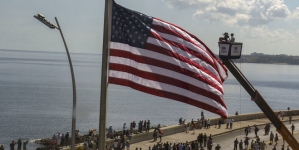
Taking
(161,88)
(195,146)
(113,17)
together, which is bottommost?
(195,146)

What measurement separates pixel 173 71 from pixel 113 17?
1612 millimetres

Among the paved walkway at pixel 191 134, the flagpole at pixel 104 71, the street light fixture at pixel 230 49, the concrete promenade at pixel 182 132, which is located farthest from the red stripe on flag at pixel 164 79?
the paved walkway at pixel 191 134

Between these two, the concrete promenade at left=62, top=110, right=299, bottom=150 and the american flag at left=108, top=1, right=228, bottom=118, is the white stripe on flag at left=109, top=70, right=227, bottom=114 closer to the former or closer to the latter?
the american flag at left=108, top=1, right=228, bottom=118

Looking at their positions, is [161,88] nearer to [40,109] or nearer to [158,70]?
[158,70]

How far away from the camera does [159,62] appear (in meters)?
10.1

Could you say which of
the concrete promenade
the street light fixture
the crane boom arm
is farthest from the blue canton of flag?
the concrete promenade

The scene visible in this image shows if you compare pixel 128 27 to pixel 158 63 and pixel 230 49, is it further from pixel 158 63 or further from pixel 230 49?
pixel 230 49

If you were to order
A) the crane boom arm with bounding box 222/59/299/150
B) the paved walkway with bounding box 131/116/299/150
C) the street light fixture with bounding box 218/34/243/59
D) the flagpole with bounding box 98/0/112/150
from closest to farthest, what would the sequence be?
the flagpole with bounding box 98/0/112/150 < the street light fixture with bounding box 218/34/243/59 < the crane boom arm with bounding box 222/59/299/150 < the paved walkway with bounding box 131/116/299/150

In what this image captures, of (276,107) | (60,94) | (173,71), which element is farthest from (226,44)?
(60,94)

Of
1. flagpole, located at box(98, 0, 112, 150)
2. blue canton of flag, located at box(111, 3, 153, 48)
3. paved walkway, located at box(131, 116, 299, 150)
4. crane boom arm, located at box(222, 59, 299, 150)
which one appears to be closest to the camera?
flagpole, located at box(98, 0, 112, 150)

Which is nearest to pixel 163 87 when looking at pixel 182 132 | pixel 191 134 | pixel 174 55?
pixel 174 55

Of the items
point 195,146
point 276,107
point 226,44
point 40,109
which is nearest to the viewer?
point 226,44

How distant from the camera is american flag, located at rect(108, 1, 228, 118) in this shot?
9.91 m

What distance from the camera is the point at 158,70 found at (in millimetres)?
10133
